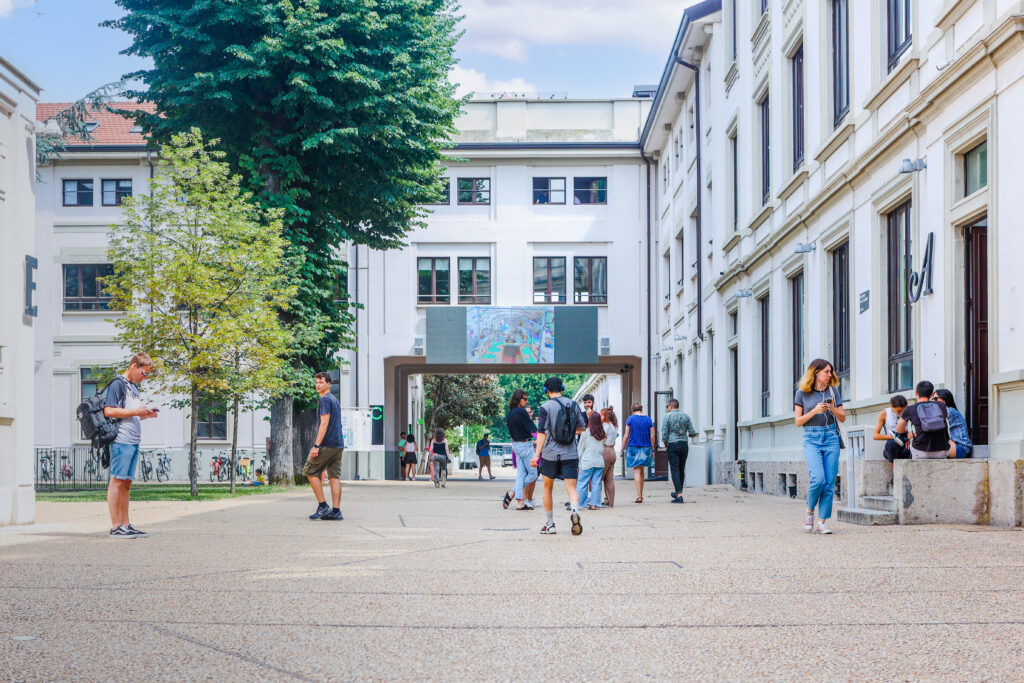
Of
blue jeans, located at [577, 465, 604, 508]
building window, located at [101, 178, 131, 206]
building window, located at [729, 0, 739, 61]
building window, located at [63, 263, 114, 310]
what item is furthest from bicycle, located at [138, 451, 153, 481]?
blue jeans, located at [577, 465, 604, 508]

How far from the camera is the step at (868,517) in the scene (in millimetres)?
12383

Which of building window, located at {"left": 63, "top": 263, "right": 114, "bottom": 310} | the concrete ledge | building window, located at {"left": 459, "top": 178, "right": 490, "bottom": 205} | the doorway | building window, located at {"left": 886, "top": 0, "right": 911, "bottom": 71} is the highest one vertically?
building window, located at {"left": 459, "top": 178, "right": 490, "bottom": 205}

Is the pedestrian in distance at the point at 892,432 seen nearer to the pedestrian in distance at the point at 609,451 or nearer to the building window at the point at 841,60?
the pedestrian in distance at the point at 609,451

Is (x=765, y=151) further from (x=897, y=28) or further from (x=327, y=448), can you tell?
(x=327, y=448)

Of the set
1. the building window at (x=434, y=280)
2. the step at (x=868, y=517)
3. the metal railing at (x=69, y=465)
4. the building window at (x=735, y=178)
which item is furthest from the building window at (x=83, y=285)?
the step at (x=868, y=517)

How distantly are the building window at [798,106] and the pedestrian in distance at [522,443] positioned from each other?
740 cm

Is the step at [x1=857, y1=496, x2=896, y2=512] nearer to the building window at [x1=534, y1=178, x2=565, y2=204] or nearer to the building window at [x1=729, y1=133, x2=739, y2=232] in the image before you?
the building window at [x1=729, y1=133, x2=739, y2=232]

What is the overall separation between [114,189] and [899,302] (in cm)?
3081

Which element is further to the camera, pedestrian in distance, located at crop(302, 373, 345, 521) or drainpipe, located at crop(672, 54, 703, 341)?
drainpipe, located at crop(672, 54, 703, 341)

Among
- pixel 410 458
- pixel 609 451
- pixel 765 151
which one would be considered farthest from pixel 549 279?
pixel 609 451

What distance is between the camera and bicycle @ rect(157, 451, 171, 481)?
1545 inches

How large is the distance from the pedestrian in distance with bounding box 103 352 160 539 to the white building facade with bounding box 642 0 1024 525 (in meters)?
7.72

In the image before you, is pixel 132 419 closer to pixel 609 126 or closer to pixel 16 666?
pixel 16 666

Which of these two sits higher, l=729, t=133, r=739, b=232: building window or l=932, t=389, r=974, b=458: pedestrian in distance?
l=729, t=133, r=739, b=232: building window
